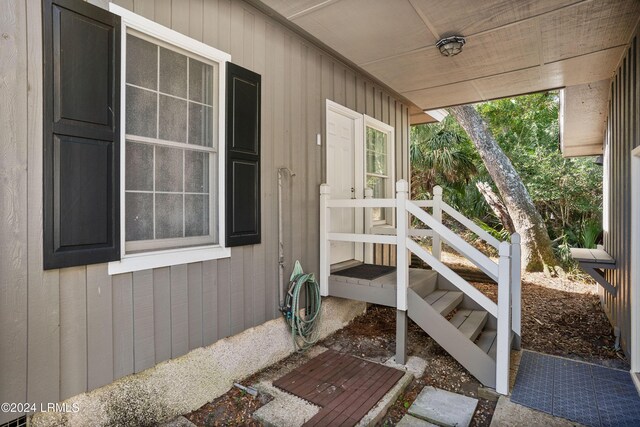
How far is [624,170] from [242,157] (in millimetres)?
3530

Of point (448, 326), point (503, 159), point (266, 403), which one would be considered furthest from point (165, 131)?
point (503, 159)

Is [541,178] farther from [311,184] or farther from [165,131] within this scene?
[165,131]

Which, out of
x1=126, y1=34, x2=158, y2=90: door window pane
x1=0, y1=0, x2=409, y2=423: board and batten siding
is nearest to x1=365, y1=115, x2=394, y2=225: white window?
x1=0, y1=0, x2=409, y2=423: board and batten siding

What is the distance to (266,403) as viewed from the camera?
2562 mm

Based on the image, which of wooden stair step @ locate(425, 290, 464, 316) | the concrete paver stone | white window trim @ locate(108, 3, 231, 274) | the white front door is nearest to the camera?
white window trim @ locate(108, 3, 231, 274)

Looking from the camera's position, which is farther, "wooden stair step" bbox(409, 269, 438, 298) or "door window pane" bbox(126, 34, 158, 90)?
"wooden stair step" bbox(409, 269, 438, 298)

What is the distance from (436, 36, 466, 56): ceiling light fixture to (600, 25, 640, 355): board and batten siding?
134cm

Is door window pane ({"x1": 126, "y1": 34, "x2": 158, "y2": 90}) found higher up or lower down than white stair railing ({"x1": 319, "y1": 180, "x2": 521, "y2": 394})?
higher up

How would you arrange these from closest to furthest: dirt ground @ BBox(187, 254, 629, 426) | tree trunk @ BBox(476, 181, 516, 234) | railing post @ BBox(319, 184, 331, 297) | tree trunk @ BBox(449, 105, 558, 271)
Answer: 1. dirt ground @ BBox(187, 254, 629, 426)
2. railing post @ BBox(319, 184, 331, 297)
3. tree trunk @ BBox(449, 105, 558, 271)
4. tree trunk @ BBox(476, 181, 516, 234)

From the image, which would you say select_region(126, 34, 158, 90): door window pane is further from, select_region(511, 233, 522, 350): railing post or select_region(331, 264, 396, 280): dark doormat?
select_region(511, 233, 522, 350): railing post

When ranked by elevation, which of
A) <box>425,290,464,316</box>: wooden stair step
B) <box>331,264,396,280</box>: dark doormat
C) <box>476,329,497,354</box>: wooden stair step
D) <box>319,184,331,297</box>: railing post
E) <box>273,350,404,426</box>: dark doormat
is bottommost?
<box>273,350,404,426</box>: dark doormat

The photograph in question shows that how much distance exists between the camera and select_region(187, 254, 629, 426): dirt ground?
8.29 feet

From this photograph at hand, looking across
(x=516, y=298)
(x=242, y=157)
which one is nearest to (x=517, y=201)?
(x=516, y=298)

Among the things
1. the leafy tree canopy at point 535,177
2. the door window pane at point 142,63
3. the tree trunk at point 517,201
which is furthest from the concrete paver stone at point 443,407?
the leafy tree canopy at point 535,177
